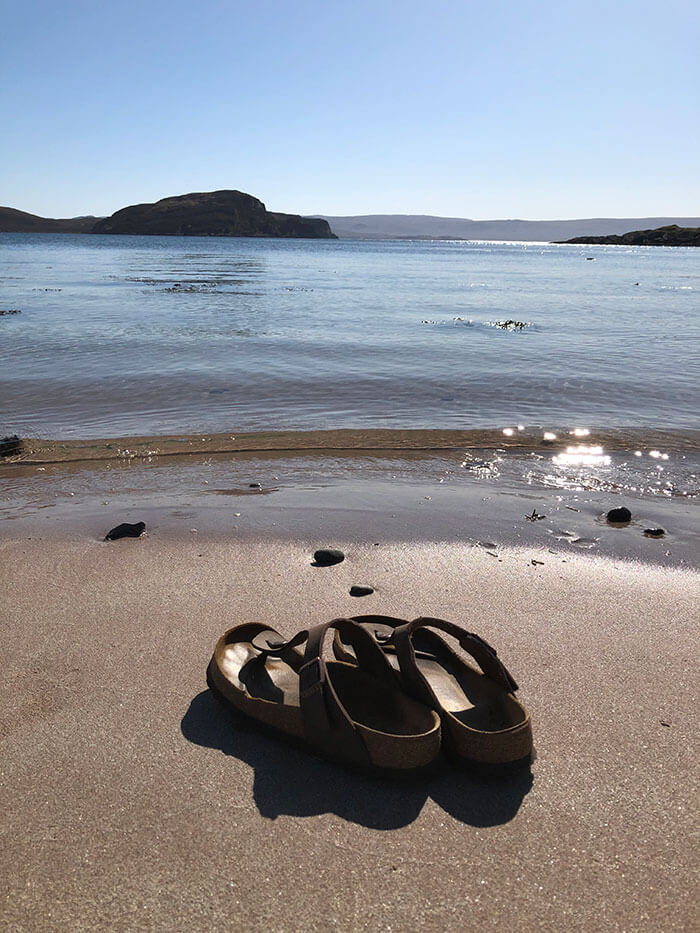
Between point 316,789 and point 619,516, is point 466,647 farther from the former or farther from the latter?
point 619,516

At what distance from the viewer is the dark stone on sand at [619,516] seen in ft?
16.0

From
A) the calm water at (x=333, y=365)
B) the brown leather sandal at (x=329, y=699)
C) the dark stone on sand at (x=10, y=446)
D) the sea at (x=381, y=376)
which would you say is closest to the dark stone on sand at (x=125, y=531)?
the brown leather sandal at (x=329, y=699)

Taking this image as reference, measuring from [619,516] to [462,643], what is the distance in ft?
9.81

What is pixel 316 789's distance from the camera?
2.09m

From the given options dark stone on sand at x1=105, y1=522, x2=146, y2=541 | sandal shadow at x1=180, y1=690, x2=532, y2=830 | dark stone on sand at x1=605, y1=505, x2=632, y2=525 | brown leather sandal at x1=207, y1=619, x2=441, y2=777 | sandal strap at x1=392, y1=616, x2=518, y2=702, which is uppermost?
sandal strap at x1=392, y1=616, x2=518, y2=702

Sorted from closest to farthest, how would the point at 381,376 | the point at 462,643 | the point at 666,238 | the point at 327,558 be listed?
1. the point at 462,643
2. the point at 327,558
3. the point at 381,376
4. the point at 666,238

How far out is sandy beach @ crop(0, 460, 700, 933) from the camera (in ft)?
5.61

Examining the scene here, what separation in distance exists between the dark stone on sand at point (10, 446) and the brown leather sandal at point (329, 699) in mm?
5304

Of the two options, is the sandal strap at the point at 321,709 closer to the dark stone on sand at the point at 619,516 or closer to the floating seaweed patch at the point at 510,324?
the dark stone on sand at the point at 619,516

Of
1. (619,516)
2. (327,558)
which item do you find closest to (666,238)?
(619,516)

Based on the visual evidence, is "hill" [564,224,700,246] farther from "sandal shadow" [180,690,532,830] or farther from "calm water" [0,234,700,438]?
"sandal shadow" [180,690,532,830]

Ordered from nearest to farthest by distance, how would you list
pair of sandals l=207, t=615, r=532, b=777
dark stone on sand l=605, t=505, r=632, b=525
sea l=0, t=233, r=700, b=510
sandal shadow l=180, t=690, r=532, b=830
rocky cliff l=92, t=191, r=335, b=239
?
sandal shadow l=180, t=690, r=532, b=830
pair of sandals l=207, t=615, r=532, b=777
dark stone on sand l=605, t=505, r=632, b=525
sea l=0, t=233, r=700, b=510
rocky cliff l=92, t=191, r=335, b=239

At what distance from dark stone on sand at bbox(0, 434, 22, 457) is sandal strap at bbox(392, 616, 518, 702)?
5.98m

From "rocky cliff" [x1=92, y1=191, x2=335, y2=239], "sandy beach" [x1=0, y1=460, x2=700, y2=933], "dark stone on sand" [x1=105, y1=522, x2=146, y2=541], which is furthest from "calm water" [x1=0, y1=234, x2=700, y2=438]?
"rocky cliff" [x1=92, y1=191, x2=335, y2=239]
